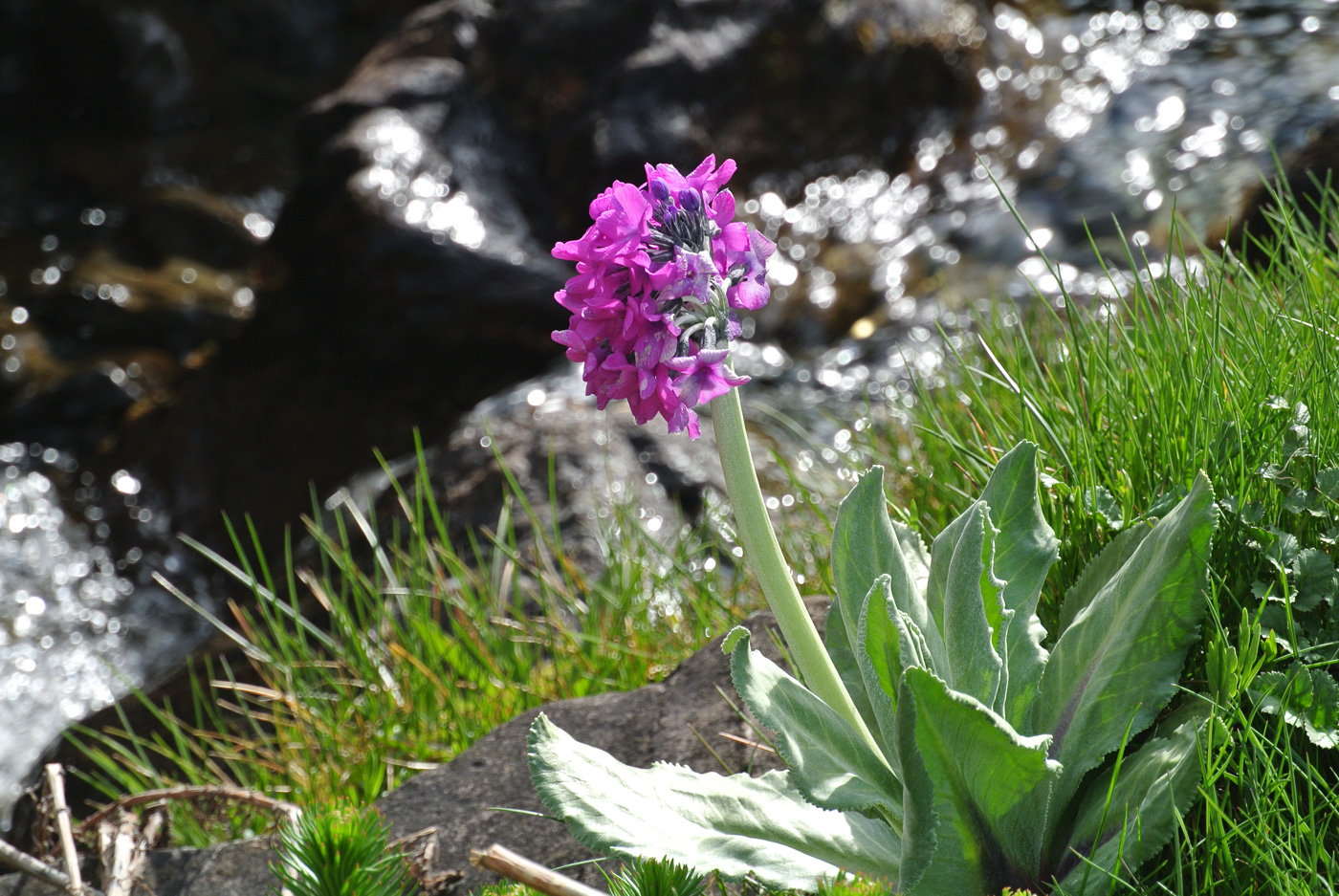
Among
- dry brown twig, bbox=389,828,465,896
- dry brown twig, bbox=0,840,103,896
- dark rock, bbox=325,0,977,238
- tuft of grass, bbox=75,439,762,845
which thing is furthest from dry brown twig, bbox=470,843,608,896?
dark rock, bbox=325,0,977,238

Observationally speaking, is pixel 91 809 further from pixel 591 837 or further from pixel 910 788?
pixel 910 788

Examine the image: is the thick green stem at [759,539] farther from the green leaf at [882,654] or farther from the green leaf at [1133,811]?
the green leaf at [1133,811]

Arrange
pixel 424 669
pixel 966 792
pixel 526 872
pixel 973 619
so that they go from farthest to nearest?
pixel 424 669 < pixel 973 619 < pixel 966 792 < pixel 526 872

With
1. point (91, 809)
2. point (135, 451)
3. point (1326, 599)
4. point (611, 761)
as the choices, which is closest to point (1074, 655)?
point (1326, 599)

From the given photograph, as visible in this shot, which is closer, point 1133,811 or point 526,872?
point 526,872

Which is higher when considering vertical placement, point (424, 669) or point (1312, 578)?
point (1312, 578)

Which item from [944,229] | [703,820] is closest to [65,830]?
[703,820]

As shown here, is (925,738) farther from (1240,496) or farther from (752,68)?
(752,68)

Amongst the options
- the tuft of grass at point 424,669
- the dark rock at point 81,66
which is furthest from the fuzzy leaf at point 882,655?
the dark rock at point 81,66
